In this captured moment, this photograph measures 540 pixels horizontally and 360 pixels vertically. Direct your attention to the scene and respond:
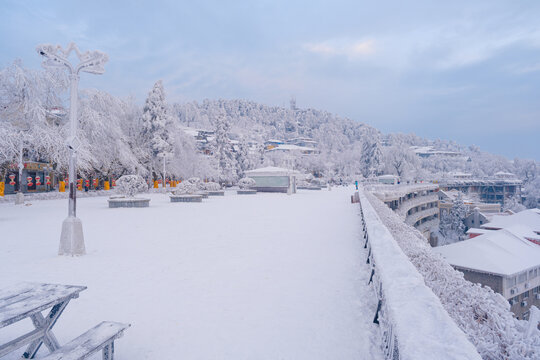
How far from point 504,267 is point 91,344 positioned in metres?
22.7

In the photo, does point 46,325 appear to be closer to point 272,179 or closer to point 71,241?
point 71,241

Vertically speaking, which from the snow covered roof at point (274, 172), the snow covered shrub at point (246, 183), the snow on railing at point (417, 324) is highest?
the snow covered roof at point (274, 172)

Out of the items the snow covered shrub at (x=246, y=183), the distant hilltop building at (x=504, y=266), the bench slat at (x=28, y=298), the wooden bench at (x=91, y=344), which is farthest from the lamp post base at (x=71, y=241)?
the snow covered shrub at (x=246, y=183)

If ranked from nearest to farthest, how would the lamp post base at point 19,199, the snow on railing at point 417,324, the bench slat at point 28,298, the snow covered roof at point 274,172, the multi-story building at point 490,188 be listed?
the snow on railing at point 417,324
the bench slat at point 28,298
the lamp post base at point 19,199
the snow covered roof at point 274,172
the multi-story building at point 490,188

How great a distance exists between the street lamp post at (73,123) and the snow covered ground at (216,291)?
377mm

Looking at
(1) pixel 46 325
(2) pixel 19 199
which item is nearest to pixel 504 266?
(1) pixel 46 325

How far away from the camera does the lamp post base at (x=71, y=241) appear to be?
6884 mm

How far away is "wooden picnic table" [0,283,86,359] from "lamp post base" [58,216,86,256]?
431 cm

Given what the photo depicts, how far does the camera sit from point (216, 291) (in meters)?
4.64

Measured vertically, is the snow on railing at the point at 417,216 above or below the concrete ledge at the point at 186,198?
below

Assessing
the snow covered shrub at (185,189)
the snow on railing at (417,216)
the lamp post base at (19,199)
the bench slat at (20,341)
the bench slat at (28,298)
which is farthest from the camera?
the snow on railing at (417,216)

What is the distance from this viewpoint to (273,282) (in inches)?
199

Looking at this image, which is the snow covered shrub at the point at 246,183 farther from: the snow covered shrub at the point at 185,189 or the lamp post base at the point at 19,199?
the lamp post base at the point at 19,199

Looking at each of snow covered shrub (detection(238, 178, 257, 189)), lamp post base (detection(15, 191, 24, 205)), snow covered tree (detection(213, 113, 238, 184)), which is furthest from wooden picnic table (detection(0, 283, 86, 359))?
snow covered tree (detection(213, 113, 238, 184))
